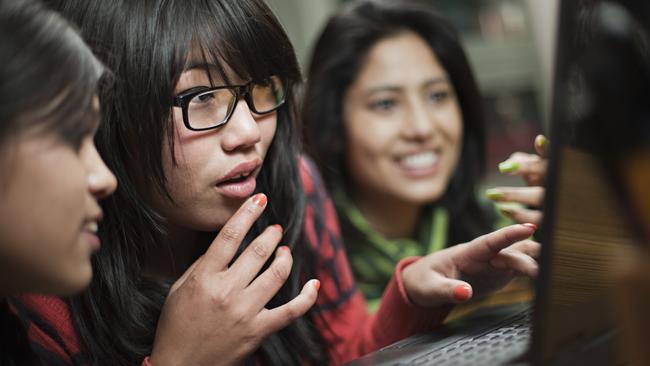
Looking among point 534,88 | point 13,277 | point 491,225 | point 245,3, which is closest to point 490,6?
point 534,88

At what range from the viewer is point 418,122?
1.38m

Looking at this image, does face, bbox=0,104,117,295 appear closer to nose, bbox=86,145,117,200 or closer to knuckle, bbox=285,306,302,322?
nose, bbox=86,145,117,200

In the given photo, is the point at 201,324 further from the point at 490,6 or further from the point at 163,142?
the point at 490,6

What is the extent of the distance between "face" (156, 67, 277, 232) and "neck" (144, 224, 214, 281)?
0.07 metres

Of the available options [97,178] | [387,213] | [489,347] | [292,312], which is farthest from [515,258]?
[387,213]

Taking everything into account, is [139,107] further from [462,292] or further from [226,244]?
[462,292]

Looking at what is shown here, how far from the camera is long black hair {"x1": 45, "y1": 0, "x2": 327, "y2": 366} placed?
784 mm

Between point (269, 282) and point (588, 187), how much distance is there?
40 centimetres

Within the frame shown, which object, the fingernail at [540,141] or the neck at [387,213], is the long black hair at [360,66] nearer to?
the neck at [387,213]

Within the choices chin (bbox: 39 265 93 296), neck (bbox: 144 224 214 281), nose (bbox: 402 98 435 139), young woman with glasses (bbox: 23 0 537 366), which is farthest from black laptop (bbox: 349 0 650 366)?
nose (bbox: 402 98 435 139)

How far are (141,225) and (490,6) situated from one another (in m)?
2.09

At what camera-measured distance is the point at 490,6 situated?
262 cm

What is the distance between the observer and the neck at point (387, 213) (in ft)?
4.95

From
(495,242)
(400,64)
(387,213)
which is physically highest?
(400,64)
